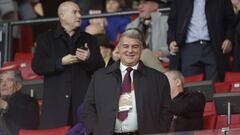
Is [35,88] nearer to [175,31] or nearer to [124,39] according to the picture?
[175,31]

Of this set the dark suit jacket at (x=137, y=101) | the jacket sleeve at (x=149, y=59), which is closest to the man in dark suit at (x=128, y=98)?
the dark suit jacket at (x=137, y=101)

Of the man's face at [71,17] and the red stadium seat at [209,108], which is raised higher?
the man's face at [71,17]

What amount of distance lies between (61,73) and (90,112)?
2057mm

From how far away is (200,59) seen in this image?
14.4 m

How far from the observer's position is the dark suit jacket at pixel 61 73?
13289mm

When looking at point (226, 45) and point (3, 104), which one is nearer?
point (3, 104)

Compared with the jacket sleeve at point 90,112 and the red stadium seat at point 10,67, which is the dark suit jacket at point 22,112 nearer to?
the red stadium seat at point 10,67

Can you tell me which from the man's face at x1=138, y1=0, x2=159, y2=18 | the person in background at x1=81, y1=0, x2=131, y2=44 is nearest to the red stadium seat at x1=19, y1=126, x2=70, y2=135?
the man's face at x1=138, y1=0, x2=159, y2=18

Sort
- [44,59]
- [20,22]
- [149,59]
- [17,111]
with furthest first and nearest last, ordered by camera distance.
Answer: [20,22], [149,59], [17,111], [44,59]

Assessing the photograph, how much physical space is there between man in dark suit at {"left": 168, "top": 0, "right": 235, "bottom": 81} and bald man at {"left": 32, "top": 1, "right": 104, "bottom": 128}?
5.05 ft

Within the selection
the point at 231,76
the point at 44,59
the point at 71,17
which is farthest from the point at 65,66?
the point at 231,76

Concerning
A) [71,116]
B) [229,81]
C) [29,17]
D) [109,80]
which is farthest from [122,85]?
[29,17]

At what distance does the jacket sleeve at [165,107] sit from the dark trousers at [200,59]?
2875mm

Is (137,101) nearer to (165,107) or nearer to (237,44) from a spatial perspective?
(165,107)
